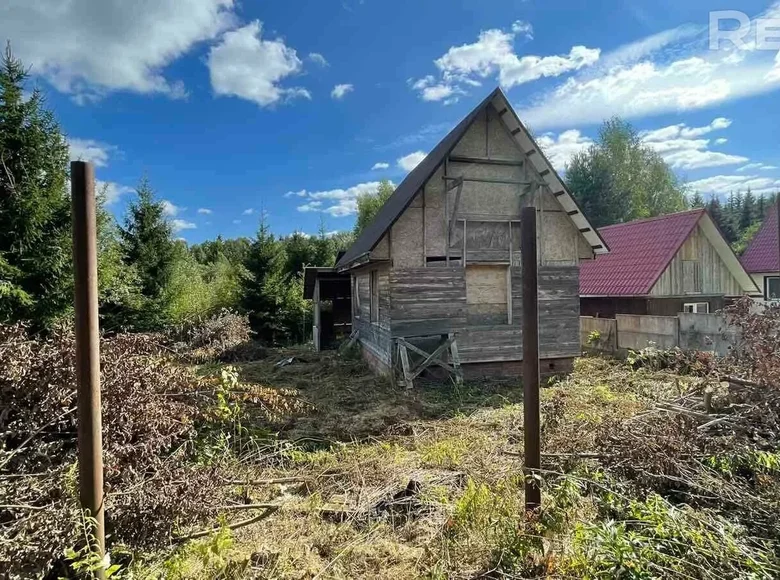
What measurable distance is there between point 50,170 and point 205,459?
8927mm

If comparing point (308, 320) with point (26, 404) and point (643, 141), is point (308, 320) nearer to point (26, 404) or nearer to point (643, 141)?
point (26, 404)

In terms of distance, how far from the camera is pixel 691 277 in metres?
13.4

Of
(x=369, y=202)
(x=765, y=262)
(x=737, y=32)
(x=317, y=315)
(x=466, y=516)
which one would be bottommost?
(x=466, y=516)

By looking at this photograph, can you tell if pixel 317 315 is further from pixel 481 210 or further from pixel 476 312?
pixel 481 210

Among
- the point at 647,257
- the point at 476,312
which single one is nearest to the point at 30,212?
the point at 476,312

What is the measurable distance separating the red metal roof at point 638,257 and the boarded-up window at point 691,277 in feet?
2.97

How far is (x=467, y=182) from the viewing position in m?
8.99

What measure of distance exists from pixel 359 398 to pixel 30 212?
797 cm

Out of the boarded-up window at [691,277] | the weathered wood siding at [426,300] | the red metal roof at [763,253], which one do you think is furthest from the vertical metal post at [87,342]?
the red metal roof at [763,253]

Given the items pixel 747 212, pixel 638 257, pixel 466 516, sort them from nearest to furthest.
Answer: pixel 466 516 → pixel 638 257 → pixel 747 212

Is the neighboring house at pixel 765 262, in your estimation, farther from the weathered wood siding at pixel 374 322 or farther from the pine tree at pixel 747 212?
the pine tree at pixel 747 212

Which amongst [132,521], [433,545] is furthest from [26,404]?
[433,545]

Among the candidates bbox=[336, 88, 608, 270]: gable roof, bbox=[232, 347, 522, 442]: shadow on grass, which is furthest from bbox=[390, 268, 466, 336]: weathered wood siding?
bbox=[232, 347, 522, 442]: shadow on grass

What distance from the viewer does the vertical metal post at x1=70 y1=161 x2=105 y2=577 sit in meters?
2.10
